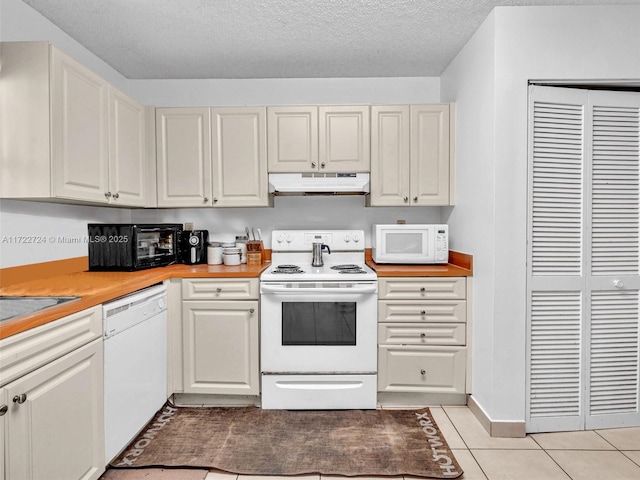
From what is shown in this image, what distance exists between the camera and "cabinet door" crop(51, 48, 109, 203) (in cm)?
183

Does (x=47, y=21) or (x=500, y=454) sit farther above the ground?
(x=47, y=21)

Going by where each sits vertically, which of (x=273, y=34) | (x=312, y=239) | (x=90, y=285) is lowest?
(x=90, y=285)

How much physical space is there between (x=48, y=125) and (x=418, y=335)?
240cm

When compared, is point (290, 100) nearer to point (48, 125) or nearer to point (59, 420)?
point (48, 125)

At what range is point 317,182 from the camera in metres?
Answer: 2.81

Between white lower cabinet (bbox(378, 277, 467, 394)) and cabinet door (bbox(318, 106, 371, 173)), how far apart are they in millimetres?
945

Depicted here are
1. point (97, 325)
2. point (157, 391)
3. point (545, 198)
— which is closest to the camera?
point (97, 325)

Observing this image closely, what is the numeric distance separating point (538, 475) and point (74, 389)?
2150 mm

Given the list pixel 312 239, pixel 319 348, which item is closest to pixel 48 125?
pixel 312 239

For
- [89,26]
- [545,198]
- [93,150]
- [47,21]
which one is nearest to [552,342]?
[545,198]

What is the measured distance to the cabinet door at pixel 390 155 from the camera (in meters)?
2.80

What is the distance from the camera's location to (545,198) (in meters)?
2.12

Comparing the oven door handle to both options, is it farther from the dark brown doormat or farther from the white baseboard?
the white baseboard

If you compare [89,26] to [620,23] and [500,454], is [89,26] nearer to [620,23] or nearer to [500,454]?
[620,23]
